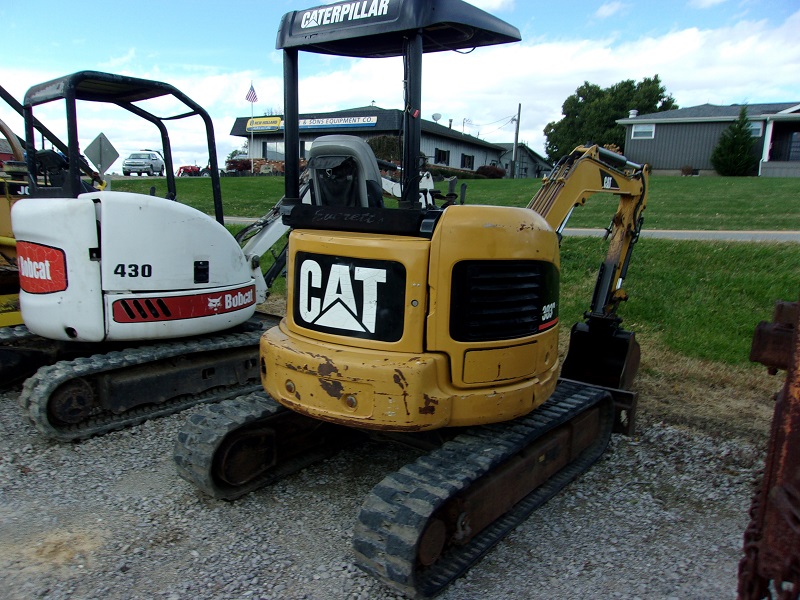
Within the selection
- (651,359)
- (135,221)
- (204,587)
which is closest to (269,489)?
(204,587)

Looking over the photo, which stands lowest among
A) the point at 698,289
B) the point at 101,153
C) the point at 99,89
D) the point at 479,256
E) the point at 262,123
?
the point at 698,289

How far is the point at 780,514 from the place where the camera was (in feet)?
6.09

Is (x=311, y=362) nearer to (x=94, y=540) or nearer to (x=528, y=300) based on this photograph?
(x=528, y=300)

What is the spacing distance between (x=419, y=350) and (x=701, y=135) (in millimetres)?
36959

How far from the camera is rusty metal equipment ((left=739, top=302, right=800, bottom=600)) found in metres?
1.82

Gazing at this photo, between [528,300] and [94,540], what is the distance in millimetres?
2767

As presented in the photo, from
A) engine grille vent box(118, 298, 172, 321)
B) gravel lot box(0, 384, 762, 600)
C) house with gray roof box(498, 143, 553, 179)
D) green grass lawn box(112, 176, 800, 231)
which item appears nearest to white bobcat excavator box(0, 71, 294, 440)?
engine grille vent box(118, 298, 172, 321)

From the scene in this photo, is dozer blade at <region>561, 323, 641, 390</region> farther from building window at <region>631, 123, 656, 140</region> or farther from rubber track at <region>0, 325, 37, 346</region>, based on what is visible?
building window at <region>631, 123, 656, 140</region>

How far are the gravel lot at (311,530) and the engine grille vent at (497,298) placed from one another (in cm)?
122

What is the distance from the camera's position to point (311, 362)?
346cm

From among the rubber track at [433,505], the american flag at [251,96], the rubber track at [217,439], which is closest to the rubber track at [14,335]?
the rubber track at [217,439]

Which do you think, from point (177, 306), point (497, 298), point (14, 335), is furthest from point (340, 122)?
point (14, 335)

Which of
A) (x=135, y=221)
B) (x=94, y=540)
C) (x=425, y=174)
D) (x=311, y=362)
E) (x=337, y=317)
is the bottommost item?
(x=94, y=540)

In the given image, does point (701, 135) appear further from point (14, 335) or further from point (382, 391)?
point (382, 391)
